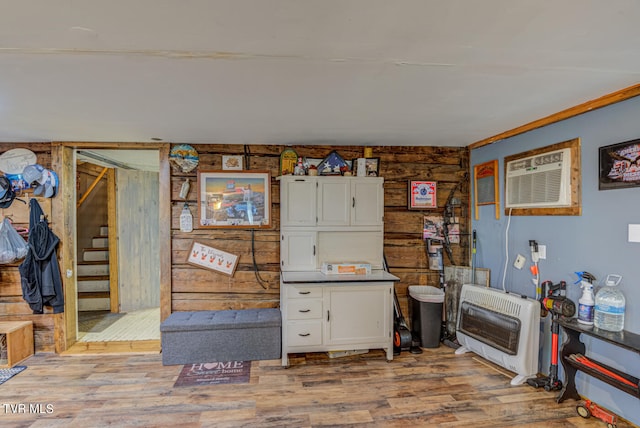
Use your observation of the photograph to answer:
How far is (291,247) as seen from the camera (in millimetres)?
3537

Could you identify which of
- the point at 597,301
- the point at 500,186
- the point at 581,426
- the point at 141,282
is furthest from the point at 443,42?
the point at 141,282

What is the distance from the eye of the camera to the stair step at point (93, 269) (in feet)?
16.1

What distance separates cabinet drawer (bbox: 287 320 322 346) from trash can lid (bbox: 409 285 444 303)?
1176 millimetres

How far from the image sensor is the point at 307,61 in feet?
5.60

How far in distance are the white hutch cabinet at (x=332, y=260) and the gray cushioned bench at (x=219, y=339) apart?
24 centimetres

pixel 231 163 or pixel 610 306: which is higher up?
pixel 231 163

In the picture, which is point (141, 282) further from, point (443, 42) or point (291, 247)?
point (443, 42)

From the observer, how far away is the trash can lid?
3.52 meters

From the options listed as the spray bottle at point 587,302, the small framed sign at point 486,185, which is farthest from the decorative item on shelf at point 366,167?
the spray bottle at point 587,302

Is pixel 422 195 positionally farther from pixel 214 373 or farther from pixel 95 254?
pixel 95 254

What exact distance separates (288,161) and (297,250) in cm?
101

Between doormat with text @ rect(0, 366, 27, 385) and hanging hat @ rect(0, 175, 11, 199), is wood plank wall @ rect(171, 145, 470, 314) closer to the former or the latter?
doormat with text @ rect(0, 366, 27, 385)

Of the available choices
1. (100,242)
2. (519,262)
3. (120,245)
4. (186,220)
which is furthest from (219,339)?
(100,242)

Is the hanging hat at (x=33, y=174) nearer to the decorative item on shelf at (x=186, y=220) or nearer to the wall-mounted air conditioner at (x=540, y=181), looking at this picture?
the decorative item on shelf at (x=186, y=220)
